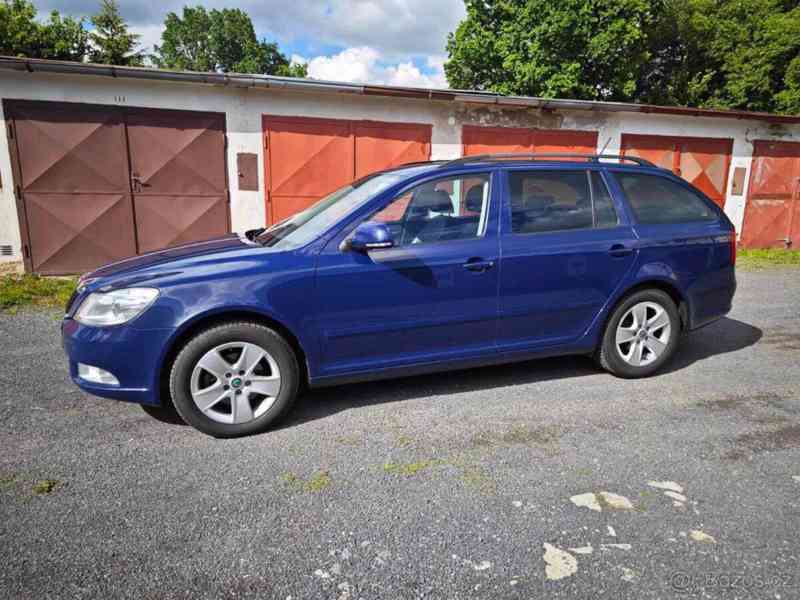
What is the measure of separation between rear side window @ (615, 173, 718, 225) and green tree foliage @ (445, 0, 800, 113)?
1810 cm

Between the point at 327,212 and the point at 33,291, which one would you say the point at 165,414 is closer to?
the point at 327,212

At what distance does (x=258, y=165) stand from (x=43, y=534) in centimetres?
→ 738

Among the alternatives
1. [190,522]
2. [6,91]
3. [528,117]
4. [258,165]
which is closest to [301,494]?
[190,522]

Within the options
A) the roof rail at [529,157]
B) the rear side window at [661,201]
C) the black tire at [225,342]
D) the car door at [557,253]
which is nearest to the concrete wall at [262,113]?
the rear side window at [661,201]

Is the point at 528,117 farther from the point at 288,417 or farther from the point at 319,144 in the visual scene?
the point at 288,417

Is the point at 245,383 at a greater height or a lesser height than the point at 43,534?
greater

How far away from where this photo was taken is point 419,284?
3551mm

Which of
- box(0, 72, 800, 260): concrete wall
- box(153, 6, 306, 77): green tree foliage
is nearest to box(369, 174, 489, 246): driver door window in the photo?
box(0, 72, 800, 260): concrete wall

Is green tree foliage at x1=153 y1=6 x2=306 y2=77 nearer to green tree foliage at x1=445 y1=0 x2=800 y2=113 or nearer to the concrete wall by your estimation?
green tree foliage at x1=445 y1=0 x2=800 y2=113

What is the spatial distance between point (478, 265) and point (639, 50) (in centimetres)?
2298

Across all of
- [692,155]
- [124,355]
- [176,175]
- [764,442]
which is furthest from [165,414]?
[692,155]

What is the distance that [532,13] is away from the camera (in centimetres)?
2125

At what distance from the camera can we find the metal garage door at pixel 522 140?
9.98 meters

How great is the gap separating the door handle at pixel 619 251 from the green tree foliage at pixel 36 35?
28.7 meters
